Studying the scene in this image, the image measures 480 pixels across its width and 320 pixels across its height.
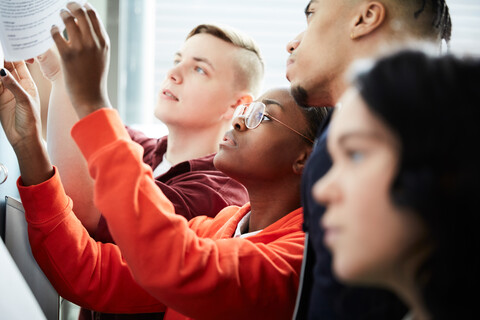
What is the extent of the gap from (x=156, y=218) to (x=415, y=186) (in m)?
0.44

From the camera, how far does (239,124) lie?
45.8 inches

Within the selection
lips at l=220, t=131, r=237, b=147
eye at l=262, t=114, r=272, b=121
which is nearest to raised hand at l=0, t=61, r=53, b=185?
lips at l=220, t=131, r=237, b=147

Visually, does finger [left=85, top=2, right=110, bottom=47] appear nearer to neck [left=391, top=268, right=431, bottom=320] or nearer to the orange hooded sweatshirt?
the orange hooded sweatshirt

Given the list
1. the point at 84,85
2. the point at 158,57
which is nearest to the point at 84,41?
the point at 84,85

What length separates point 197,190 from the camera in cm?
136

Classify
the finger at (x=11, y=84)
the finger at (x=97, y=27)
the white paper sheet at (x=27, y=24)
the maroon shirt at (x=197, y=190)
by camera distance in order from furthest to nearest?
the maroon shirt at (x=197, y=190), the finger at (x=11, y=84), the white paper sheet at (x=27, y=24), the finger at (x=97, y=27)

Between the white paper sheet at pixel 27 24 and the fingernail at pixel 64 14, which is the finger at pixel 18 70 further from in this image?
the fingernail at pixel 64 14

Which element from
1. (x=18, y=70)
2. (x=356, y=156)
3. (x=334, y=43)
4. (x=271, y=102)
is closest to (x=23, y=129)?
(x=18, y=70)

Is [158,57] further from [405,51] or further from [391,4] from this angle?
[405,51]

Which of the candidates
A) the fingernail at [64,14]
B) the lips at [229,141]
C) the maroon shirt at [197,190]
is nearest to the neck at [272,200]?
the lips at [229,141]

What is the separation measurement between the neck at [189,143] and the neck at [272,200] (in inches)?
21.2

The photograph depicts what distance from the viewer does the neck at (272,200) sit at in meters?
1.15

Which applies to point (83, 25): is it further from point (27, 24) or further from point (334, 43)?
point (334, 43)

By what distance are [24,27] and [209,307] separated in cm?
66
